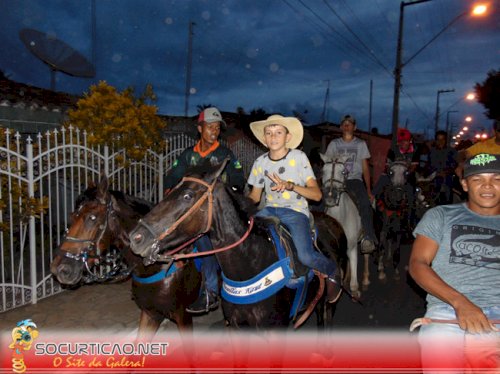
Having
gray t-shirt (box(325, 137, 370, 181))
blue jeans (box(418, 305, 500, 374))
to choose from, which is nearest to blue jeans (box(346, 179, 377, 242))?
gray t-shirt (box(325, 137, 370, 181))

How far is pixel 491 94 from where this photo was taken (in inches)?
1357

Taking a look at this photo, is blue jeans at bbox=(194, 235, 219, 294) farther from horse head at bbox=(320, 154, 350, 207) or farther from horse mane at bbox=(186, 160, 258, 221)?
horse head at bbox=(320, 154, 350, 207)

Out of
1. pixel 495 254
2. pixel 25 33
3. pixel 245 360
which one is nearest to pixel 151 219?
pixel 245 360

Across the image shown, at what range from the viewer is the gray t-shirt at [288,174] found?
152 inches

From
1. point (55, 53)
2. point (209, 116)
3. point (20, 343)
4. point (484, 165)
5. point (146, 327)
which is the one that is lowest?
point (20, 343)

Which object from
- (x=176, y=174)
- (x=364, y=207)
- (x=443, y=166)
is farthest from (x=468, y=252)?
(x=443, y=166)

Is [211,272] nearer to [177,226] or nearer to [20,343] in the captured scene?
[177,226]

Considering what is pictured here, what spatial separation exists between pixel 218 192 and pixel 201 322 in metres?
3.54

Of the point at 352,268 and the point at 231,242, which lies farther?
the point at 352,268

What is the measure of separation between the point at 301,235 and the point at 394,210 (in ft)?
18.1

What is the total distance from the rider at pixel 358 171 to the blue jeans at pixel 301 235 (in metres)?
3.66

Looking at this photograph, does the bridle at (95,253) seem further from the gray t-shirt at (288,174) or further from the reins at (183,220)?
the gray t-shirt at (288,174)

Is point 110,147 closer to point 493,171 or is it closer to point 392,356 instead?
point 392,356

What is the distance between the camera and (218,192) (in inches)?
123
